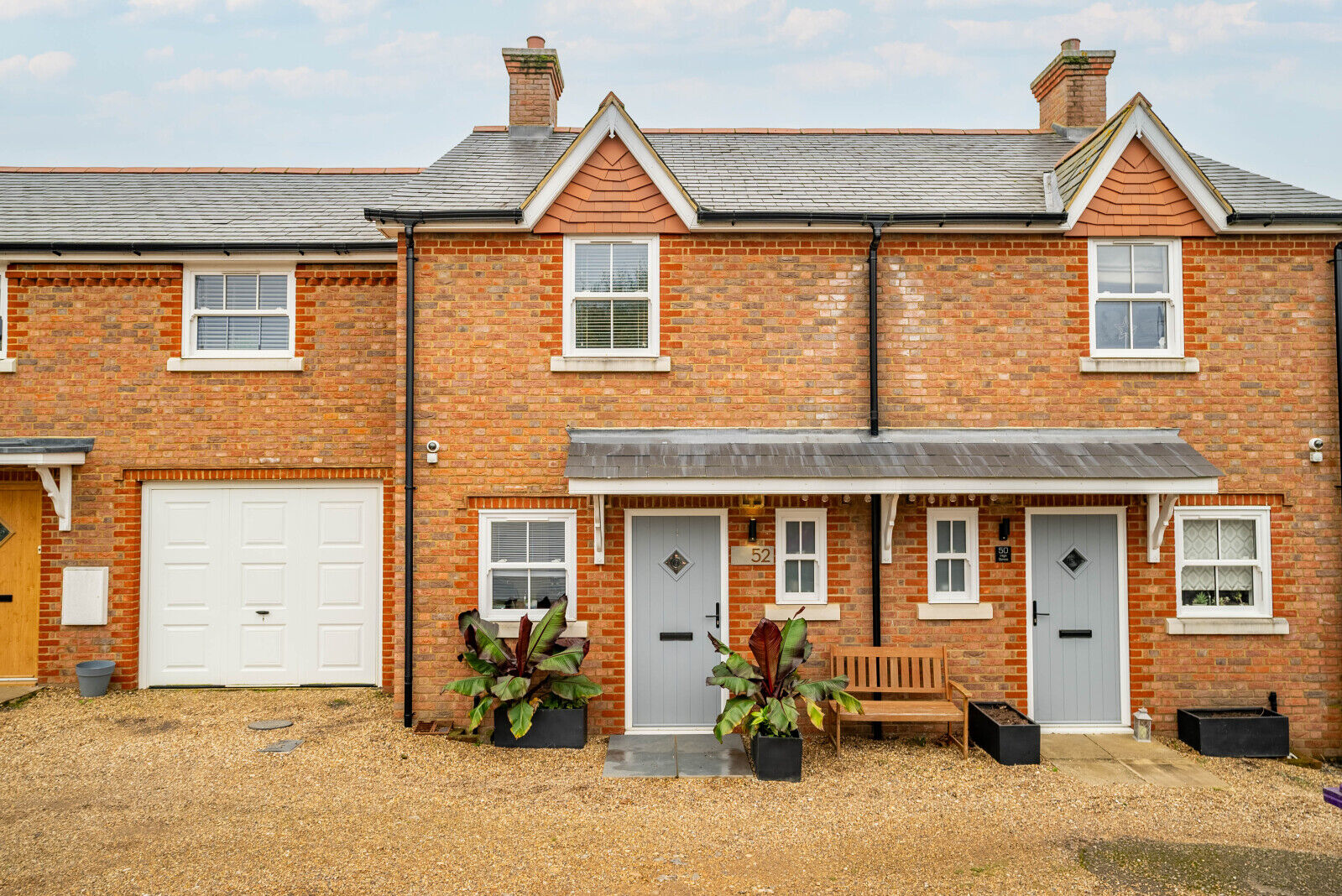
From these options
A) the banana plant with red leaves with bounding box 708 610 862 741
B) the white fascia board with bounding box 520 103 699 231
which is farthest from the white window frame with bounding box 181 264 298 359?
the banana plant with red leaves with bounding box 708 610 862 741

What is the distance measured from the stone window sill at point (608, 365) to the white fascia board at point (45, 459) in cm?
581

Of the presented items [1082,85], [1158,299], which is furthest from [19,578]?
[1082,85]

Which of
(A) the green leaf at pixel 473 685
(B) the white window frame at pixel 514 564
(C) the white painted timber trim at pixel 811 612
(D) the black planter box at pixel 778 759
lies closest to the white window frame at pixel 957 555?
(C) the white painted timber trim at pixel 811 612

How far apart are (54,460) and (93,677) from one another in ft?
8.41

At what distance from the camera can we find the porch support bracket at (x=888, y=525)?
782cm

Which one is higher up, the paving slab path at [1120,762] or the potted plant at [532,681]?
the potted plant at [532,681]

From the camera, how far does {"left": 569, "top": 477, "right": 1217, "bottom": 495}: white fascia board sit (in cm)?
728

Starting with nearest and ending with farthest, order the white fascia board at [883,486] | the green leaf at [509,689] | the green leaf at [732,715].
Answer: the green leaf at [732,715]
the green leaf at [509,689]
the white fascia board at [883,486]

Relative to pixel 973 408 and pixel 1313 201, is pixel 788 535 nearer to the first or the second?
pixel 973 408

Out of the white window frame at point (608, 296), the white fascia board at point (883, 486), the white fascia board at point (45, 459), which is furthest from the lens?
the white fascia board at point (45, 459)

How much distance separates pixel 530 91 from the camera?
10.5 metres

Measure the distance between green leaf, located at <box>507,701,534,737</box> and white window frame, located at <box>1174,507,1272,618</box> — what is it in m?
6.84

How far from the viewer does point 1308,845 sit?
5.82 m

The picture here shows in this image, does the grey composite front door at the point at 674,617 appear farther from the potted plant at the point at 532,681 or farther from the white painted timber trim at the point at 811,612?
the potted plant at the point at 532,681
